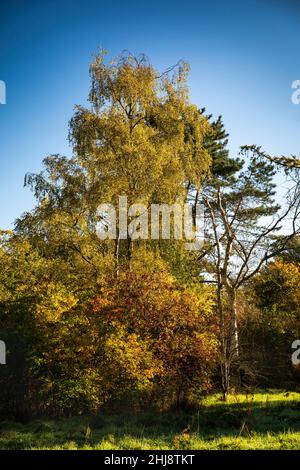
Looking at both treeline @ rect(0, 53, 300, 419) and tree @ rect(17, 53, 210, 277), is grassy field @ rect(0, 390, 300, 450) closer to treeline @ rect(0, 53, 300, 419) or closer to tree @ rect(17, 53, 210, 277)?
treeline @ rect(0, 53, 300, 419)

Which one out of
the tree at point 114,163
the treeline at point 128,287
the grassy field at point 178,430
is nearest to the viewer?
the grassy field at point 178,430

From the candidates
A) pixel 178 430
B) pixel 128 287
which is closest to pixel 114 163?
pixel 128 287

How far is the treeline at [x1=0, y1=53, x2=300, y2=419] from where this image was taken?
36.5 ft

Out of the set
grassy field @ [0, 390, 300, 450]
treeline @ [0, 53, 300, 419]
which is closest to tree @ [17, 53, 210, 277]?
treeline @ [0, 53, 300, 419]

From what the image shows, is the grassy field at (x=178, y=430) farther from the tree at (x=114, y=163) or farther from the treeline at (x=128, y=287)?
the tree at (x=114, y=163)

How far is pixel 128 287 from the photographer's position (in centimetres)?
1194

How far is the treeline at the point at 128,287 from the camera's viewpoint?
11.1 m

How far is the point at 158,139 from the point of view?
17.0 m

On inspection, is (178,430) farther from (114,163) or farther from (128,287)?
(114,163)

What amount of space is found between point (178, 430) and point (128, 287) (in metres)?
3.96

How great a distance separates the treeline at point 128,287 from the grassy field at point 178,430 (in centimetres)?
68

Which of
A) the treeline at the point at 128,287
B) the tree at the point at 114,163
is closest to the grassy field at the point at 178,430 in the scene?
the treeline at the point at 128,287
